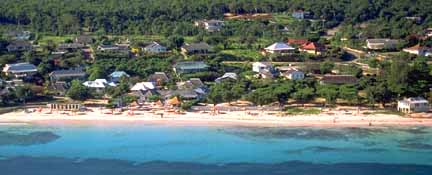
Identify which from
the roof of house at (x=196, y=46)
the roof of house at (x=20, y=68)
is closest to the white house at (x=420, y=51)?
the roof of house at (x=196, y=46)

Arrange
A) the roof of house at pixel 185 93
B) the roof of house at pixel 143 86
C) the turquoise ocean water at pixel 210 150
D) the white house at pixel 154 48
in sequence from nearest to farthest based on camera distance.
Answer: the turquoise ocean water at pixel 210 150, the roof of house at pixel 185 93, the roof of house at pixel 143 86, the white house at pixel 154 48

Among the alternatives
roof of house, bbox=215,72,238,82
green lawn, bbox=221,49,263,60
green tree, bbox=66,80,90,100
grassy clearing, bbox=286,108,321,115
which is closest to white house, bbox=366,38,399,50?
green lawn, bbox=221,49,263,60

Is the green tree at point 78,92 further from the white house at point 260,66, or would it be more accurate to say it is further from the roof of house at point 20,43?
the roof of house at point 20,43

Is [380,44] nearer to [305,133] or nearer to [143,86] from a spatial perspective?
[143,86]

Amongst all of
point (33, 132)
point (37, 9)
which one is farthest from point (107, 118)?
point (37, 9)

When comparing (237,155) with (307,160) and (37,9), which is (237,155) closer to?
(307,160)
